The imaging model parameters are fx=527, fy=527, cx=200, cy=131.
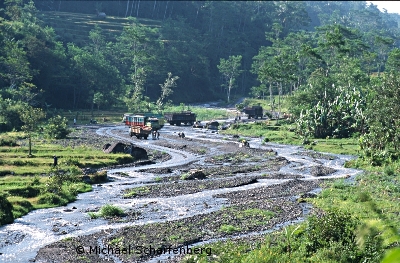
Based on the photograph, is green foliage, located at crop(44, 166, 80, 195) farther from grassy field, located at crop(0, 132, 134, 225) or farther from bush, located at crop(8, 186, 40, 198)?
bush, located at crop(8, 186, 40, 198)

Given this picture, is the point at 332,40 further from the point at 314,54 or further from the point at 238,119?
the point at 238,119

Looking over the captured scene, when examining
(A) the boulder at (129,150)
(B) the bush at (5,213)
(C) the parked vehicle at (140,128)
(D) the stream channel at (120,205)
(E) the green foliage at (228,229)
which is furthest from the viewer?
(C) the parked vehicle at (140,128)

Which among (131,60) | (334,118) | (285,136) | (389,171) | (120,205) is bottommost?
(120,205)

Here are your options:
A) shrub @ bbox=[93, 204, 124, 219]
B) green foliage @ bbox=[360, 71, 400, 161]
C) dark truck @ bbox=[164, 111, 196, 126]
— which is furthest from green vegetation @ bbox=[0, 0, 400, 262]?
dark truck @ bbox=[164, 111, 196, 126]

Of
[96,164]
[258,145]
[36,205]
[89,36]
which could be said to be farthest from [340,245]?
[89,36]

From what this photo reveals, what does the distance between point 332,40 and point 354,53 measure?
32.7 meters

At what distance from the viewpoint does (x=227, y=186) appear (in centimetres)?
5066

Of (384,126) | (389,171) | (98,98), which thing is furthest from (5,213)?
(98,98)

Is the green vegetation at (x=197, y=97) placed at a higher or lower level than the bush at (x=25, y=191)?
higher

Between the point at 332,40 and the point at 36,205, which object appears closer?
the point at 36,205

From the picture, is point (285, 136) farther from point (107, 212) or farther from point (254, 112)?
point (107, 212)

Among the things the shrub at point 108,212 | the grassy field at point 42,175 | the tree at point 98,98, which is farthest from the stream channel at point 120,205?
the tree at point 98,98

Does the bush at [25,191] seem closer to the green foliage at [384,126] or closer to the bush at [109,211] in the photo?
the bush at [109,211]

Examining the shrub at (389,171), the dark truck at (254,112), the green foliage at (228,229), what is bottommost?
the green foliage at (228,229)
